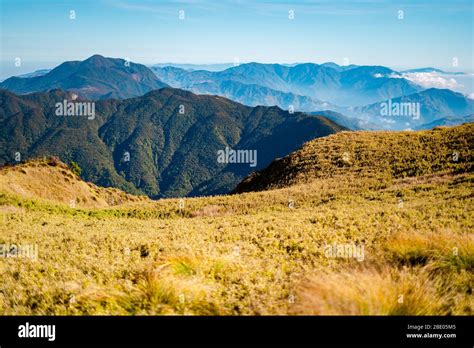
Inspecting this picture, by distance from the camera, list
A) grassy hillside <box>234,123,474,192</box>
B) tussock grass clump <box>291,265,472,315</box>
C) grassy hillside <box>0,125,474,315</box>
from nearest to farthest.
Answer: tussock grass clump <box>291,265,472,315</box>, grassy hillside <box>0,125,474,315</box>, grassy hillside <box>234,123,474,192</box>

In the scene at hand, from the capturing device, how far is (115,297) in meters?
6.48

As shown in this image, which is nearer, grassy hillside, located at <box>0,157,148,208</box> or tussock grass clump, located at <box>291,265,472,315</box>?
tussock grass clump, located at <box>291,265,472,315</box>

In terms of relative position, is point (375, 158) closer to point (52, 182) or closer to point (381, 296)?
point (381, 296)

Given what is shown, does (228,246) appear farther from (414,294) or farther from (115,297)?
(414,294)

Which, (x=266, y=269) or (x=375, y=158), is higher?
(x=375, y=158)

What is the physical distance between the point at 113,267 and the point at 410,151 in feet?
117

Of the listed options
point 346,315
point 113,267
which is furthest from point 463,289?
point 113,267

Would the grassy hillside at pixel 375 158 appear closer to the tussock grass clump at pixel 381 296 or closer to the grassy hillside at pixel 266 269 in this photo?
the grassy hillside at pixel 266 269

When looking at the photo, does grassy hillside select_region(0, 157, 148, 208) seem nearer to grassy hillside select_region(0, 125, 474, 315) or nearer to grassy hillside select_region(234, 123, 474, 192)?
grassy hillside select_region(234, 123, 474, 192)

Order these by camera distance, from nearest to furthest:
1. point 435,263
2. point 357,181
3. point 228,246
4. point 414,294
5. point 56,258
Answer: point 414,294 → point 435,263 → point 56,258 → point 228,246 → point 357,181

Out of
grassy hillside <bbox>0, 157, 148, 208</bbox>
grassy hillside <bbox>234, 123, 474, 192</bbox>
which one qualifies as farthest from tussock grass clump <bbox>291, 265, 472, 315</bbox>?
grassy hillside <bbox>0, 157, 148, 208</bbox>

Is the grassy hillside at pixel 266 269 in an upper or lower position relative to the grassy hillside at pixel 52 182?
upper

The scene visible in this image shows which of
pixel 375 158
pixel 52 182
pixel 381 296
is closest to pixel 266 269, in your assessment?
pixel 381 296

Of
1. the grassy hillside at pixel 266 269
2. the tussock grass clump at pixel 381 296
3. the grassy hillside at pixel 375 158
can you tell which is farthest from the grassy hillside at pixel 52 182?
the tussock grass clump at pixel 381 296
